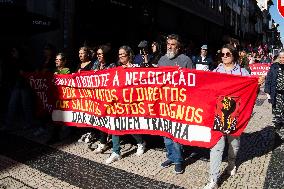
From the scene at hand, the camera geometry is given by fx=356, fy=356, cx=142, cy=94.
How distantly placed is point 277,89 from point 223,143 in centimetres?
319

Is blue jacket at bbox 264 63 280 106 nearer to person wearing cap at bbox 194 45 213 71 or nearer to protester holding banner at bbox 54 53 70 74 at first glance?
person wearing cap at bbox 194 45 213 71

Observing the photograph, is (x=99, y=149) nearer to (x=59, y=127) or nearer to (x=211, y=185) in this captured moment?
(x=59, y=127)

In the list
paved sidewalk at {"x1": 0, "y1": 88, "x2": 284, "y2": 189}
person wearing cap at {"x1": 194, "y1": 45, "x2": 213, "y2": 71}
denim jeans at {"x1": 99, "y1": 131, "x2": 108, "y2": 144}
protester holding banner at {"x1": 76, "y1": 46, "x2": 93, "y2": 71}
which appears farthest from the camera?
person wearing cap at {"x1": 194, "y1": 45, "x2": 213, "y2": 71}

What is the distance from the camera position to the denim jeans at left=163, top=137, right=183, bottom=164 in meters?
5.14

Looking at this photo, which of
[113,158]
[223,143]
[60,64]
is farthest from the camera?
[60,64]

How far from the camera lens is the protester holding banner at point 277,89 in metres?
7.02

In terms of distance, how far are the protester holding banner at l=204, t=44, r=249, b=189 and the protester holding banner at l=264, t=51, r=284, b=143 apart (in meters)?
2.46

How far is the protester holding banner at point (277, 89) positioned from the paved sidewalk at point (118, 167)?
0.55 meters


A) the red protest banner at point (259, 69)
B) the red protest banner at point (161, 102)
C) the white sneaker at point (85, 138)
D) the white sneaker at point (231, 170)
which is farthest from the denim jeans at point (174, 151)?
Result: the red protest banner at point (259, 69)

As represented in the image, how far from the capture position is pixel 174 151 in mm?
5238

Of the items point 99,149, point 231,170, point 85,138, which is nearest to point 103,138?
point 99,149

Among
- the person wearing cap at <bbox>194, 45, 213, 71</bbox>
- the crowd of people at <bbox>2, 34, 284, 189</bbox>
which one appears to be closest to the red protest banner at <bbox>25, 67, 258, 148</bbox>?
the crowd of people at <bbox>2, 34, 284, 189</bbox>

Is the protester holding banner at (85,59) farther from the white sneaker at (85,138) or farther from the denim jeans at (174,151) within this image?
the denim jeans at (174,151)

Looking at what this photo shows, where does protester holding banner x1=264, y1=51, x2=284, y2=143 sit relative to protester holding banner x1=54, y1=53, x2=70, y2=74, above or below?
below
